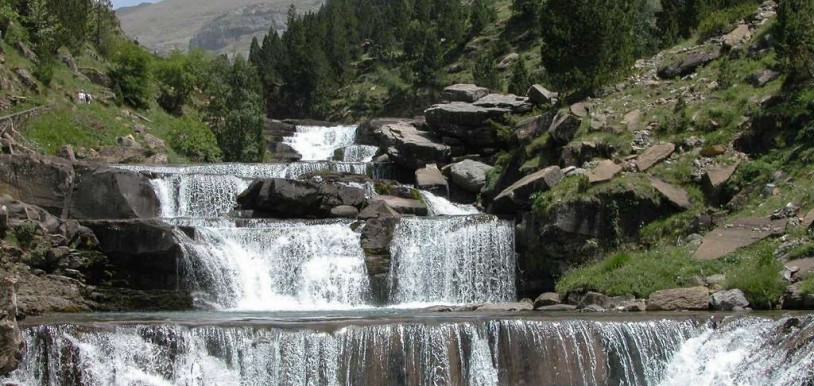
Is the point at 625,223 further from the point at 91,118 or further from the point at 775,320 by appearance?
the point at 91,118

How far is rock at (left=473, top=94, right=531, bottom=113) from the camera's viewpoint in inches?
1780

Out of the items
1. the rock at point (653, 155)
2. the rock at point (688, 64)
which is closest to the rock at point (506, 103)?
the rock at point (688, 64)

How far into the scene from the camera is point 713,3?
48.5 m

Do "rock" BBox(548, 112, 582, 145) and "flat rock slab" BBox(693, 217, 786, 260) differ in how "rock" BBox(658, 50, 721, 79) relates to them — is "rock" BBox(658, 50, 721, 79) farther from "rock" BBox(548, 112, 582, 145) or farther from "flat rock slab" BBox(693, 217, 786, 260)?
"flat rock slab" BBox(693, 217, 786, 260)

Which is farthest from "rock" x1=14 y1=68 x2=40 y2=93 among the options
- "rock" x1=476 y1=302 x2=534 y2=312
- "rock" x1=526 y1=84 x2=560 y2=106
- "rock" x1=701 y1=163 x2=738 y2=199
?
"rock" x1=701 y1=163 x2=738 y2=199

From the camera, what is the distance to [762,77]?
34.4 m

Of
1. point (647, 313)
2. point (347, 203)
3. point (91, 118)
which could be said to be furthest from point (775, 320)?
point (91, 118)

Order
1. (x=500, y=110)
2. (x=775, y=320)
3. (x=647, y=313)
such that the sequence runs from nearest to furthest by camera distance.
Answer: (x=775, y=320), (x=647, y=313), (x=500, y=110)

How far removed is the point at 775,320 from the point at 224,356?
40.4 feet

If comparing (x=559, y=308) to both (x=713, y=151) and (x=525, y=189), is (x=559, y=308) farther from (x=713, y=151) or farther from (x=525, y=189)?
(x=713, y=151)

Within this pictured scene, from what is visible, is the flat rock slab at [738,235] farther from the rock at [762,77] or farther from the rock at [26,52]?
the rock at [26,52]

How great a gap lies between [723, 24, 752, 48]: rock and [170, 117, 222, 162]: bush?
1137 inches

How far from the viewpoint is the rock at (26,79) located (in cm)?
4600

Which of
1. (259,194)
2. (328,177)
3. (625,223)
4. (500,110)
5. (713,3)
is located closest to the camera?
(625,223)
